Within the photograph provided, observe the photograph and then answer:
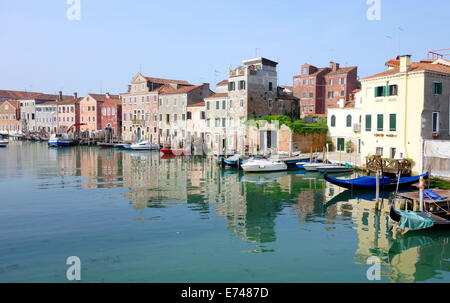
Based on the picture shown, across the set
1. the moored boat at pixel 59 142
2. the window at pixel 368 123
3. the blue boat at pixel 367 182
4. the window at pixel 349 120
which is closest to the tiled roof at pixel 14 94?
the moored boat at pixel 59 142

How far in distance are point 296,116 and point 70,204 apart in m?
32.0

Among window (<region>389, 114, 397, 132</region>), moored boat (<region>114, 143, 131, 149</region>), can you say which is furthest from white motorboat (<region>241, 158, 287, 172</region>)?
moored boat (<region>114, 143, 131, 149</region>)

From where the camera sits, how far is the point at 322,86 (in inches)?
2299

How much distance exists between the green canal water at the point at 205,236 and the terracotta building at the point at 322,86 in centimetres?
3422

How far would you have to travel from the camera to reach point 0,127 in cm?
9219

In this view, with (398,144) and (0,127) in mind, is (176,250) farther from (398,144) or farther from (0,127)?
(0,127)

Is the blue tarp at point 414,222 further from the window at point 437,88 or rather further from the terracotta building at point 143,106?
the terracotta building at point 143,106

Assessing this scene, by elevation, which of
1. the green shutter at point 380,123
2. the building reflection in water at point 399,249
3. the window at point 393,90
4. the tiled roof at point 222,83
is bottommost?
the building reflection in water at point 399,249

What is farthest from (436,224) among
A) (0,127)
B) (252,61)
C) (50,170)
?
(0,127)

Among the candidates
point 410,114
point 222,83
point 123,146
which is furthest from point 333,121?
point 123,146

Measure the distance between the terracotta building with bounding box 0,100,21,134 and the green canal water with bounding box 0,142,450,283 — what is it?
69491mm

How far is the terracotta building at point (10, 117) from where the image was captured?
3447 inches

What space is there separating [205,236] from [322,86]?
47923 mm

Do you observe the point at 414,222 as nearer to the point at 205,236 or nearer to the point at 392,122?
the point at 205,236
